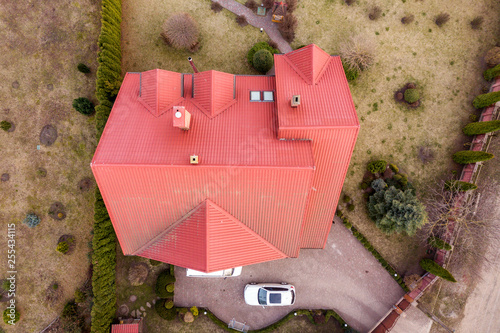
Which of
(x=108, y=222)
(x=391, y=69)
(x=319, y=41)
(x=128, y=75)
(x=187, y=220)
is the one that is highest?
(x=319, y=41)

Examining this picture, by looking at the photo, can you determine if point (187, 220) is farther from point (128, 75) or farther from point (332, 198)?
point (128, 75)

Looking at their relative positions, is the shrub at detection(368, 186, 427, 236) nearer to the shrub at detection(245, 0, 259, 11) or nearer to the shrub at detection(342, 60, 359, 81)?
the shrub at detection(342, 60, 359, 81)

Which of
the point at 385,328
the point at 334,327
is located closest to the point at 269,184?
the point at 334,327

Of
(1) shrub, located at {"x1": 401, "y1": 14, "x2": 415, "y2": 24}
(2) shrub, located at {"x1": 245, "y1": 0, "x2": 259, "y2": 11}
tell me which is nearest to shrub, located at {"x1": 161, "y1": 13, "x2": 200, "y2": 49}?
(2) shrub, located at {"x1": 245, "y1": 0, "x2": 259, "y2": 11}

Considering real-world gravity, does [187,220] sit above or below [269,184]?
below

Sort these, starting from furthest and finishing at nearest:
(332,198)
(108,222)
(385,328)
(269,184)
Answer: (385,328) < (108,222) < (332,198) < (269,184)

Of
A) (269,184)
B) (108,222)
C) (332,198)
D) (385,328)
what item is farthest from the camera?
(385,328)

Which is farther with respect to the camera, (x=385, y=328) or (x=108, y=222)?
(x=385, y=328)
